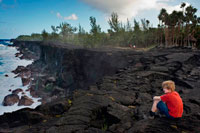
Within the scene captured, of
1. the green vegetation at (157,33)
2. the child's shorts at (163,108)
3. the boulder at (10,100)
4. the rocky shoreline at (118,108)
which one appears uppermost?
the green vegetation at (157,33)

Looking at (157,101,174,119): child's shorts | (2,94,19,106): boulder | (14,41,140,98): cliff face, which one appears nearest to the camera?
(157,101,174,119): child's shorts

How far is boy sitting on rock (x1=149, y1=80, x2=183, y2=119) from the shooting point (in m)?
4.82

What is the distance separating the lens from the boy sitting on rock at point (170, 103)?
15.8 feet

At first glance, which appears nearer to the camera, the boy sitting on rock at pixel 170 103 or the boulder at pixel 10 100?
the boy sitting on rock at pixel 170 103

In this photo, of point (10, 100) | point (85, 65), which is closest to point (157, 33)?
point (85, 65)

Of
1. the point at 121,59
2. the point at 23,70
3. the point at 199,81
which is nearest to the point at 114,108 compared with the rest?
the point at 199,81

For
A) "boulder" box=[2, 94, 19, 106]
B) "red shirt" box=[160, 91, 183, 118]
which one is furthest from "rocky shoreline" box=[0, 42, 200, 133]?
"boulder" box=[2, 94, 19, 106]

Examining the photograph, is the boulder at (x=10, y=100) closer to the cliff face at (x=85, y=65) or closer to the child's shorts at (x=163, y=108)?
A: the cliff face at (x=85, y=65)

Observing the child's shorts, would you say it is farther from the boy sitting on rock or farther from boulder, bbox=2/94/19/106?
boulder, bbox=2/94/19/106

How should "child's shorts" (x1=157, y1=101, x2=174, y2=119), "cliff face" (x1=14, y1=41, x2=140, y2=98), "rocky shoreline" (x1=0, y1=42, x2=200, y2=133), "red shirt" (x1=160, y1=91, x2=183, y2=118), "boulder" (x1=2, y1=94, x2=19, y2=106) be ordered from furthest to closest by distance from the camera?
Answer: "boulder" (x1=2, y1=94, x2=19, y2=106) < "cliff face" (x1=14, y1=41, x2=140, y2=98) < "rocky shoreline" (x1=0, y1=42, x2=200, y2=133) < "child's shorts" (x1=157, y1=101, x2=174, y2=119) < "red shirt" (x1=160, y1=91, x2=183, y2=118)

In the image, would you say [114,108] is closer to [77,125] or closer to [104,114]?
[104,114]

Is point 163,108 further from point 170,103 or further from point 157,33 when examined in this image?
point 157,33

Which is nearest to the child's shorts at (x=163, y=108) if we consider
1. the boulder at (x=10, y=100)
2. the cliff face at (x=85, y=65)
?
the cliff face at (x=85, y=65)

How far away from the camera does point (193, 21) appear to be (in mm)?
38469
